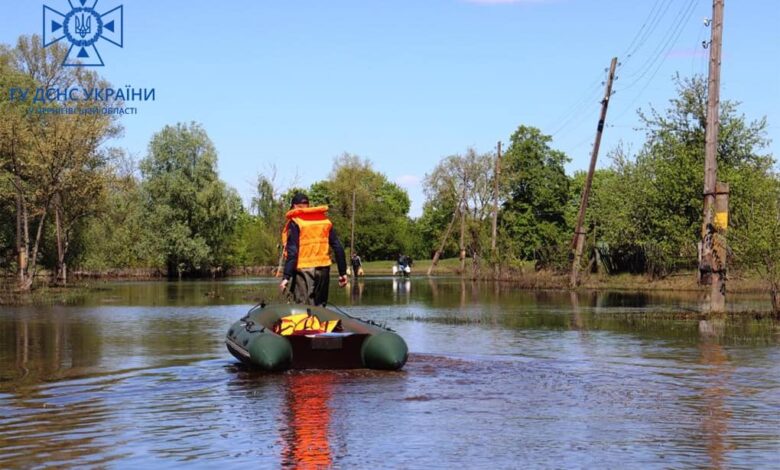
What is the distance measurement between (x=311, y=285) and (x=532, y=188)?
6971cm

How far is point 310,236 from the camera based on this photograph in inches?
678

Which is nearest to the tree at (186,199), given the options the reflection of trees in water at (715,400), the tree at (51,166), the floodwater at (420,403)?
the tree at (51,166)

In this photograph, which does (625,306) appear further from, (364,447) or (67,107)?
(67,107)

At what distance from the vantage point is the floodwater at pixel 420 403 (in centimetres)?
924

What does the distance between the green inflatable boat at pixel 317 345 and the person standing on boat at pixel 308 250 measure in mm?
1438

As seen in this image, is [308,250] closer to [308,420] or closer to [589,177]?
[308,420]

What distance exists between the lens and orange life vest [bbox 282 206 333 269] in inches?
676

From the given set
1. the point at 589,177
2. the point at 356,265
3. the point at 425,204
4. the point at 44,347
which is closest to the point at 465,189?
the point at 425,204

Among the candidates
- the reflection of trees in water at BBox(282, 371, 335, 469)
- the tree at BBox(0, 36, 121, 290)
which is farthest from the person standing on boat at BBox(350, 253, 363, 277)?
the tree at BBox(0, 36, 121, 290)

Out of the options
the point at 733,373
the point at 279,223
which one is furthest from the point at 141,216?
the point at 733,373

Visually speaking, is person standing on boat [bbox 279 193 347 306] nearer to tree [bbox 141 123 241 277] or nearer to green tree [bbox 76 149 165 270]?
green tree [bbox 76 149 165 270]

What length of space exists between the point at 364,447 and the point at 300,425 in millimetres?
1354

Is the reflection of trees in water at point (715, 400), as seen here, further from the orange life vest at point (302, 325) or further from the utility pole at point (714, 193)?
the orange life vest at point (302, 325)

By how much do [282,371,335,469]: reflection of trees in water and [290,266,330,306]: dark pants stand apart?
9.14ft
